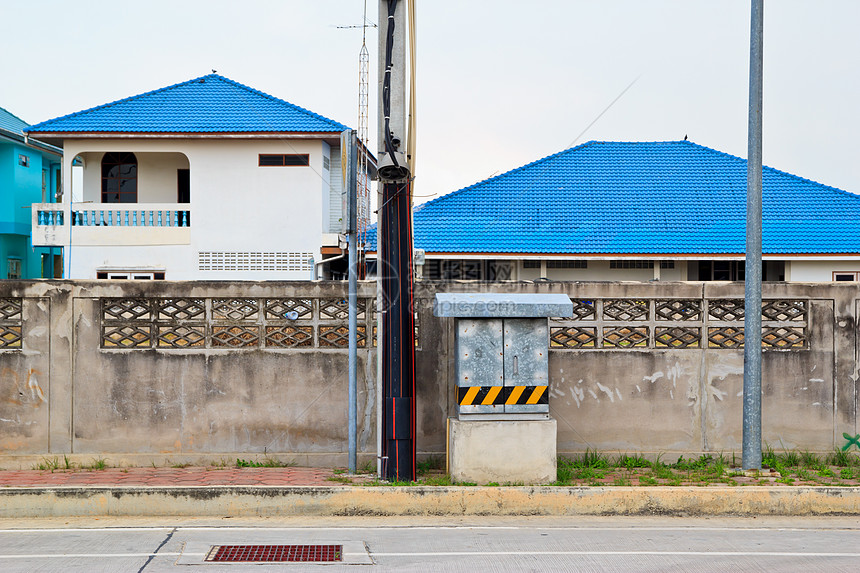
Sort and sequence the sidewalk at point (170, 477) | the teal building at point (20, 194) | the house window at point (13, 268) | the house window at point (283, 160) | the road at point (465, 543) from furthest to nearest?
the house window at point (13, 268) < the teal building at point (20, 194) < the house window at point (283, 160) < the sidewalk at point (170, 477) < the road at point (465, 543)

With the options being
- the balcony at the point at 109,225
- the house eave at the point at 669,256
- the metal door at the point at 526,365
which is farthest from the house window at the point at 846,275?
the balcony at the point at 109,225

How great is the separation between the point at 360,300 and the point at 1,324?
162 inches

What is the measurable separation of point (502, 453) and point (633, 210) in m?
16.8

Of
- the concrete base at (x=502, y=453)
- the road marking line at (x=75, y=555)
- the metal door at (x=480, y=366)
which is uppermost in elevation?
the metal door at (x=480, y=366)

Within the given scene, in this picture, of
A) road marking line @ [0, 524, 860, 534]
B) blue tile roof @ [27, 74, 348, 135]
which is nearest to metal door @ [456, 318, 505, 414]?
road marking line @ [0, 524, 860, 534]

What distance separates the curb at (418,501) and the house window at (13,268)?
2410 cm

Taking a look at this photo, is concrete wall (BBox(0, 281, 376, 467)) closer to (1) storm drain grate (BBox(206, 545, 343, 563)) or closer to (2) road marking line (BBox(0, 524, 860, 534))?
(2) road marking line (BBox(0, 524, 860, 534))

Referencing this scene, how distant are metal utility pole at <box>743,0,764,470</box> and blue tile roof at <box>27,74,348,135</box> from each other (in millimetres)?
16255

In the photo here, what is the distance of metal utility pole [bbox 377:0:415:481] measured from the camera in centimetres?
835

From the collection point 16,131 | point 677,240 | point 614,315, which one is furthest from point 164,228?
point 614,315

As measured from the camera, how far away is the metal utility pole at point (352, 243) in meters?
8.27

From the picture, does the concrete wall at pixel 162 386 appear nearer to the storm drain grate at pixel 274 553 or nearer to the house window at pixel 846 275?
the storm drain grate at pixel 274 553

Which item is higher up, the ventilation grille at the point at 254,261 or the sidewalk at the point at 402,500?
the ventilation grille at the point at 254,261

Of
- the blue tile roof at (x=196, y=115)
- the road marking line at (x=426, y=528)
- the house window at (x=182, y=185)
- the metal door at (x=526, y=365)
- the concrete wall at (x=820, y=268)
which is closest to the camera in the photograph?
the road marking line at (x=426, y=528)
